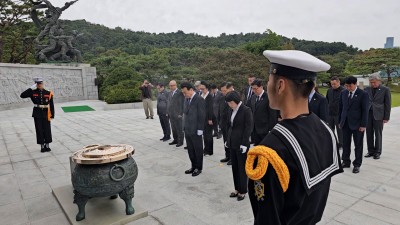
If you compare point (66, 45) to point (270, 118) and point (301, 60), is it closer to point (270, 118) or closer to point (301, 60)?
point (270, 118)

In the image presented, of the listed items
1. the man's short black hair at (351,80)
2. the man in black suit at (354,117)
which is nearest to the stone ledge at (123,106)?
the man in black suit at (354,117)

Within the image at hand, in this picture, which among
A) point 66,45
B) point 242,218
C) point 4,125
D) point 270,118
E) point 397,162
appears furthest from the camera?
point 66,45

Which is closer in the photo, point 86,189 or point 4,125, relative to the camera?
point 86,189

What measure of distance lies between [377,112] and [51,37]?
2231 centimetres

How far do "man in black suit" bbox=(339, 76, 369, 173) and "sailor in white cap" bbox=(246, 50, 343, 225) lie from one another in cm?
440

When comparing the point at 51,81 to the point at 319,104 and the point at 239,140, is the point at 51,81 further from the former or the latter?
the point at 319,104

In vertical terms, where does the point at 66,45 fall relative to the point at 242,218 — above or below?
above

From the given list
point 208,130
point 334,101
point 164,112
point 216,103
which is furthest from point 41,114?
point 334,101

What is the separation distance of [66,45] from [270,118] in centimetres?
2153

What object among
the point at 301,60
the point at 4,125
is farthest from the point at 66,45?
the point at 301,60

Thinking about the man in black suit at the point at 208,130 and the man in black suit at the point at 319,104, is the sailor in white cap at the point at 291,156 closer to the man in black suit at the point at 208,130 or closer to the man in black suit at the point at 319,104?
the man in black suit at the point at 319,104

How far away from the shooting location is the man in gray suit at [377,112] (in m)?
5.80

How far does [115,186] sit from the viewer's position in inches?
124

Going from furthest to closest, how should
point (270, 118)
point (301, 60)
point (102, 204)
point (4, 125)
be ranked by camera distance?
point (4, 125) < point (270, 118) < point (102, 204) < point (301, 60)
